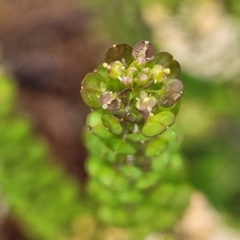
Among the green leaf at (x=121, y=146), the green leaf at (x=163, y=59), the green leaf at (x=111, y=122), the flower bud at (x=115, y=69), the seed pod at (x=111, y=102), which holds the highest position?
the green leaf at (x=163, y=59)

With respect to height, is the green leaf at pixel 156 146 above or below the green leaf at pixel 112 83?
above

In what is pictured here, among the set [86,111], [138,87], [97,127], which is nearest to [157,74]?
[138,87]

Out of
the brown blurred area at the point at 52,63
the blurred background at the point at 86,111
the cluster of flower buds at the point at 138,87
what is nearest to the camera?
the cluster of flower buds at the point at 138,87

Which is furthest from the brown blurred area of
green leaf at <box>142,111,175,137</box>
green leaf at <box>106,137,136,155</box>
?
green leaf at <box>142,111,175,137</box>

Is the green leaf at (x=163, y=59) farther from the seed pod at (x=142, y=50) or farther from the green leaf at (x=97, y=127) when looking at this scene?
the green leaf at (x=97, y=127)

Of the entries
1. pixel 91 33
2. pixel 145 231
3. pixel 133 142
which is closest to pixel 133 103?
pixel 133 142

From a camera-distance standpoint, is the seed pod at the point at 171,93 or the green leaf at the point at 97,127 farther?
Answer: the green leaf at the point at 97,127

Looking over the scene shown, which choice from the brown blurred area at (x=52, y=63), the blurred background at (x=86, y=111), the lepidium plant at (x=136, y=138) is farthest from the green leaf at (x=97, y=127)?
A: the brown blurred area at (x=52, y=63)

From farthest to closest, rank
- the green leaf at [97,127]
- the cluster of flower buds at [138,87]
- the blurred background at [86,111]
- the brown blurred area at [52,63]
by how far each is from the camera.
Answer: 1. the brown blurred area at [52,63]
2. the blurred background at [86,111]
3. the green leaf at [97,127]
4. the cluster of flower buds at [138,87]

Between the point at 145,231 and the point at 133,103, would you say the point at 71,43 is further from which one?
the point at 133,103
